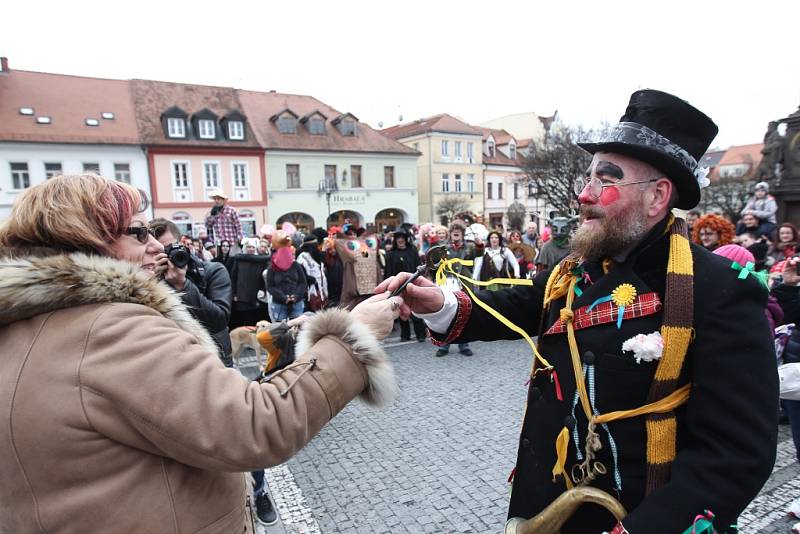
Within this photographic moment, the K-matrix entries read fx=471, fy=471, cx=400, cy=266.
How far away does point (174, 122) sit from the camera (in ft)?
82.1

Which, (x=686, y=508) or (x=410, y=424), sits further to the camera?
(x=410, y=424)

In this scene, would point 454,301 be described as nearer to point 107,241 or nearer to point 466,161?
point 107,241

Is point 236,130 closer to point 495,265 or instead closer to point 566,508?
point 495,265

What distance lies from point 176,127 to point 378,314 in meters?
27.4

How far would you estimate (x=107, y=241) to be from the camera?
1.38m

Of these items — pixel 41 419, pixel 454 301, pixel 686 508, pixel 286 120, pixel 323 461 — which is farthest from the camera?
pixel 286 120

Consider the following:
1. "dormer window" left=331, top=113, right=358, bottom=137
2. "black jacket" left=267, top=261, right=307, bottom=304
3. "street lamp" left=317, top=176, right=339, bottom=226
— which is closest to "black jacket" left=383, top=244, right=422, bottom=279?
"black jacket" left=267, top=261, right=307, bottom=304

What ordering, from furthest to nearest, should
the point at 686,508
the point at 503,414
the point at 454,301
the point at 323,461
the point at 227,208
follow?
1. the point at 227,208
2. the point at 503,414
3. the point at 323,461
4. the point at 454,301
5. the point at 686,508

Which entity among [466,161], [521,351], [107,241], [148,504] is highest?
[466,161]

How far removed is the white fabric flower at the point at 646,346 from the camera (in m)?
1.46

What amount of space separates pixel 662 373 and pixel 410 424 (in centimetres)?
360

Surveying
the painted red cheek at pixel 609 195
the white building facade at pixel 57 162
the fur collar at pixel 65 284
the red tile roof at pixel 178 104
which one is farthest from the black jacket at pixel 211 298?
the red tile roof at pixel 178 104

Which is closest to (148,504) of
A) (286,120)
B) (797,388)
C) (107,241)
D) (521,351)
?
(107,241)

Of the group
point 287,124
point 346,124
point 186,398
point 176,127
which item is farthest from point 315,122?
point 186,398
